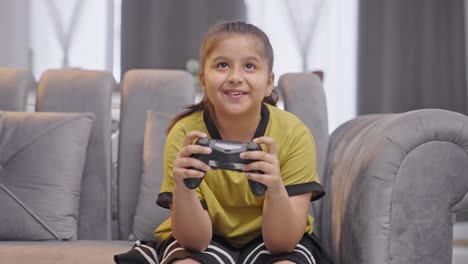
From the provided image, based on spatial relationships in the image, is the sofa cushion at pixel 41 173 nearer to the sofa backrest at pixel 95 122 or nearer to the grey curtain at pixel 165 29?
the sofa backrest at pixel 95 122

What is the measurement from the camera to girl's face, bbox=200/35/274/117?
1199mm

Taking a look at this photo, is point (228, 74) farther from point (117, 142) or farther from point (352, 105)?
point (352, 105)

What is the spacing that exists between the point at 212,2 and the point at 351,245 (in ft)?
11.5

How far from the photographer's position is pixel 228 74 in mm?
1203

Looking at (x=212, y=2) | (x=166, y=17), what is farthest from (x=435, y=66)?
(x=166, y=17)

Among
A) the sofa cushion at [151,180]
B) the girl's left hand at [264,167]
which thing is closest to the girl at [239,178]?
the girl's left hand at [264,167]

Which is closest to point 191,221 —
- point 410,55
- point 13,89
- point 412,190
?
point 412,190

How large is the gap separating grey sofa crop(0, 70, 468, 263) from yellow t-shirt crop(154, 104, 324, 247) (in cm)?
11

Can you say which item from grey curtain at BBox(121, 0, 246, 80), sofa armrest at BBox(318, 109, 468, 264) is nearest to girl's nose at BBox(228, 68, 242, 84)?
sofa armrest at BBox(318, 109, 468, 264)

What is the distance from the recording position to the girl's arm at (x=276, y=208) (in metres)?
1.09

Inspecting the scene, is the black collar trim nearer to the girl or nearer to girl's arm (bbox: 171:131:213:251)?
the girl

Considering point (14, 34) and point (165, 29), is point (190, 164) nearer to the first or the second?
point (165, 29)

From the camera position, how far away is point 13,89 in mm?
1876

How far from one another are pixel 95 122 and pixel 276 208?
2.72 ft
